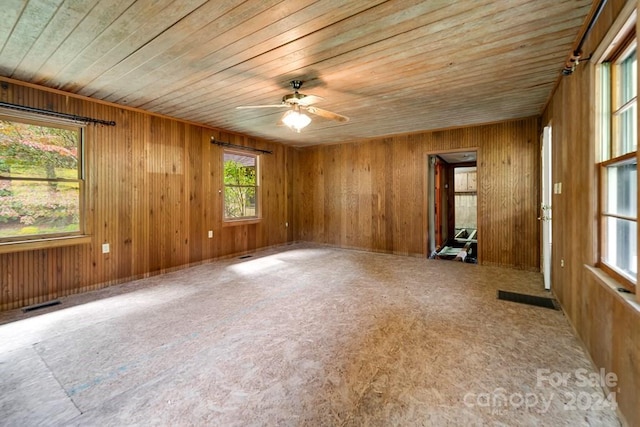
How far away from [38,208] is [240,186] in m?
3.13

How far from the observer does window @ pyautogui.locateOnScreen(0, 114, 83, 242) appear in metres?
3.04

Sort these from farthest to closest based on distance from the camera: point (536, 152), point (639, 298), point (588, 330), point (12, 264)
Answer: point (536, 152), point (12, 264), point (588, 330), point (639, 298)

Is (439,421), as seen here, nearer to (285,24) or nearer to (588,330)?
(588,330)

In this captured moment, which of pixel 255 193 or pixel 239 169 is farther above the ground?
pixel 239 169

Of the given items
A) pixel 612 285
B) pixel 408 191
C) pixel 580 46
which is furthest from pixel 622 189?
pixel 408 191

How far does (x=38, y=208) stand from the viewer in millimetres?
3289

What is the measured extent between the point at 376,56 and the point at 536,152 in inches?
139

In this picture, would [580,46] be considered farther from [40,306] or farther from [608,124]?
[40,306]

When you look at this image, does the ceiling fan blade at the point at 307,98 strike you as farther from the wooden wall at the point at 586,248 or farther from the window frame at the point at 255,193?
the window frame at the point at 255,193

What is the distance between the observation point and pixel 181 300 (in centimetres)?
327

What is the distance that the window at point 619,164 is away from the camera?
1.60 m

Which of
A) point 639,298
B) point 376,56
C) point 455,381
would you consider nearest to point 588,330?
point 639,298

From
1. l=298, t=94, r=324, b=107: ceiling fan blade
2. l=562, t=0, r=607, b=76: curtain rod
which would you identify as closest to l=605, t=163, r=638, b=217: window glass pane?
l=562, t=0, r=607, b=76: curtain rod

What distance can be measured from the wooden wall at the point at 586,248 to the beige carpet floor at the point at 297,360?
231 mm
